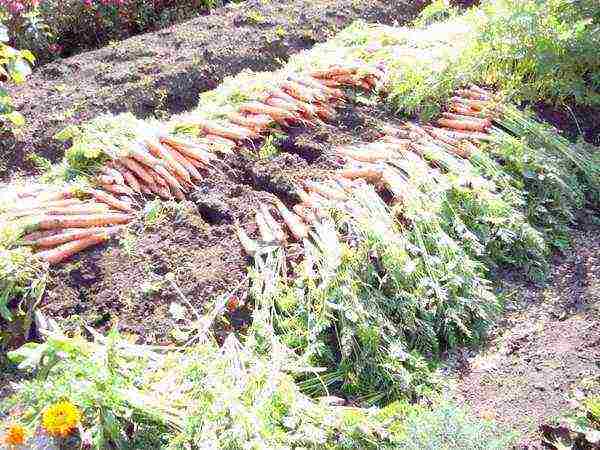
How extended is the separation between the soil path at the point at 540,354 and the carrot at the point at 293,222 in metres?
0.90

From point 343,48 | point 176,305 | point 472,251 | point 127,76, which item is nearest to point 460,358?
point 472,251

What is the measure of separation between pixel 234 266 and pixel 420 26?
3779 mm

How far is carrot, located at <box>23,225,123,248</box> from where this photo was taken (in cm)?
353

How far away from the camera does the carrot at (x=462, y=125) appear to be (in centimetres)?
419

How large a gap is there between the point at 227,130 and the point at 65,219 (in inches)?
41.9

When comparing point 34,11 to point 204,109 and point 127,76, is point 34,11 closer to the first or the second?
point 127,76

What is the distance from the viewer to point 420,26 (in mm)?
6441

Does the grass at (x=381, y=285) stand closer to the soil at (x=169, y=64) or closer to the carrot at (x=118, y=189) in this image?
the carrot at (x=118, y=189)

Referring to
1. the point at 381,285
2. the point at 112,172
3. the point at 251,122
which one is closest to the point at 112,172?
the point at 112,172

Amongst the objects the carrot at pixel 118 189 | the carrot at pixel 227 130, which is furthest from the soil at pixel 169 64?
the carrot at pixel 118 189

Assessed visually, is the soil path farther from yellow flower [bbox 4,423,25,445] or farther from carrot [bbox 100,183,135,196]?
carrot [bbox 100,183,135,196]

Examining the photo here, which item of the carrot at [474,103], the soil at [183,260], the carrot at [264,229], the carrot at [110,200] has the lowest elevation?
A: the soil at [183,260]

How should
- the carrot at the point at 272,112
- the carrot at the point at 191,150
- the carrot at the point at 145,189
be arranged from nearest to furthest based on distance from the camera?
1. the carrot at the point at 145,189
2. the carrot at the point at 191,150
3. the carrot at the point at 272,112

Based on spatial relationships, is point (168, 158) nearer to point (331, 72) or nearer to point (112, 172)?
point (112, 172)
